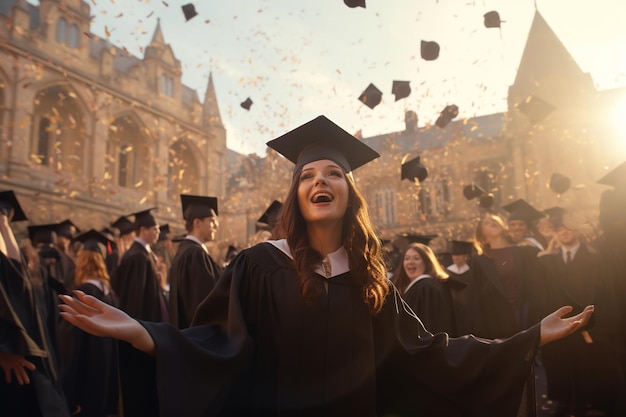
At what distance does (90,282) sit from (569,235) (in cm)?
594

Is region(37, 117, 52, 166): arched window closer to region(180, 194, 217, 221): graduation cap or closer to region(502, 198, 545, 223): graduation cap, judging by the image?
region(180, 194, 217, 221): graduation cap

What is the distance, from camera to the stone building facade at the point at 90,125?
72.3ft

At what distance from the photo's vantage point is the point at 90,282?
6.03 meters

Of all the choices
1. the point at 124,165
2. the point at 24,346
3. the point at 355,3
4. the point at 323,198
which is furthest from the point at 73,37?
the point at 323,198

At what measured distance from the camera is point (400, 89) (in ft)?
30.5

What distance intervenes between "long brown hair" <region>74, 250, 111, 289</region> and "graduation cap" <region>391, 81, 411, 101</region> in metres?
5.73

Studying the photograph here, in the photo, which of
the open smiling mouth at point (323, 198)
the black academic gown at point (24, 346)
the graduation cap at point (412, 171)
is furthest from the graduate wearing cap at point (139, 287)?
the open smiling mouth at point (323, 198)

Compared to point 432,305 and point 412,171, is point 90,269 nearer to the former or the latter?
point 432,305

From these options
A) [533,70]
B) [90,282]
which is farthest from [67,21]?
[533,70]

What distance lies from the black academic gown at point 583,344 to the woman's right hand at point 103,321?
4860mm

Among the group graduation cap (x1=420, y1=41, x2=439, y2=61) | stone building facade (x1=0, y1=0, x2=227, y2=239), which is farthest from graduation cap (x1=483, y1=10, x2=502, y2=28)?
stone building facade (x1=0, y1=0, x2=227, y2=239)

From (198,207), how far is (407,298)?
2.66 m

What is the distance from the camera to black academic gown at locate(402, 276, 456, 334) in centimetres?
518

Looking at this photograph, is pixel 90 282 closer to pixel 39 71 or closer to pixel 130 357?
pixel 130 357
